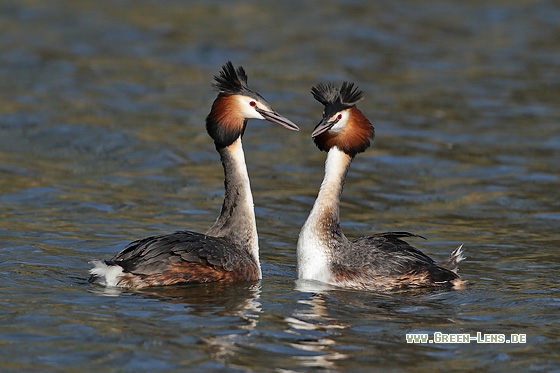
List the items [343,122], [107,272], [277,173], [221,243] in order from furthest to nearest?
[277,173] → [343,122] → [221,243] → [107,272]

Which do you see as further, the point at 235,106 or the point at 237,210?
the point at 237,210

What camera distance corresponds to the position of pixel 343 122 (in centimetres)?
968

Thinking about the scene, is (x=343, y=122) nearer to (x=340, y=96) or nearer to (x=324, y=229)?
(x=340, y=96)

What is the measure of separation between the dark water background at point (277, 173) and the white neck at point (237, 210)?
43cm

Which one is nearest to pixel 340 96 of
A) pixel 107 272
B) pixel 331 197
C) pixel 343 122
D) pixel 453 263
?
pixel 343 122

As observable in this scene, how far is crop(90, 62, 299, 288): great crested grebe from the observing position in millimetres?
8836

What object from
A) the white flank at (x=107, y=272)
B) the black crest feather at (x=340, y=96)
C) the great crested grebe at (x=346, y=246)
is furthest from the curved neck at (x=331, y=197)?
the white flank at (x=107, y=272)

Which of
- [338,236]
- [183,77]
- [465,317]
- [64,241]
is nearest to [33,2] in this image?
[183,77]

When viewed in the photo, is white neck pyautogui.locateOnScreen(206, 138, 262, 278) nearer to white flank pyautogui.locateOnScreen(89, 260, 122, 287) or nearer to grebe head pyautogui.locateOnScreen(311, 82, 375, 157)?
grebe head pyautogui.locateOnScreen(311, 82, 375, 157)

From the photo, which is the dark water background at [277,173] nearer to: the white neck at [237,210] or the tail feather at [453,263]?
the tail feather at [453,263]

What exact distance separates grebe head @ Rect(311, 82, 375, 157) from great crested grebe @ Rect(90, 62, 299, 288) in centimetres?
37

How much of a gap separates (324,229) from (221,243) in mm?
929

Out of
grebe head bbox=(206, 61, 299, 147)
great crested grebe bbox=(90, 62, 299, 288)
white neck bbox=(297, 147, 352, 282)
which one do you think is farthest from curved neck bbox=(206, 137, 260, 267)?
white neck bbox=(297, 147, 352, 282)

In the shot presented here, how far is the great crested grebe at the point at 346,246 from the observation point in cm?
935
